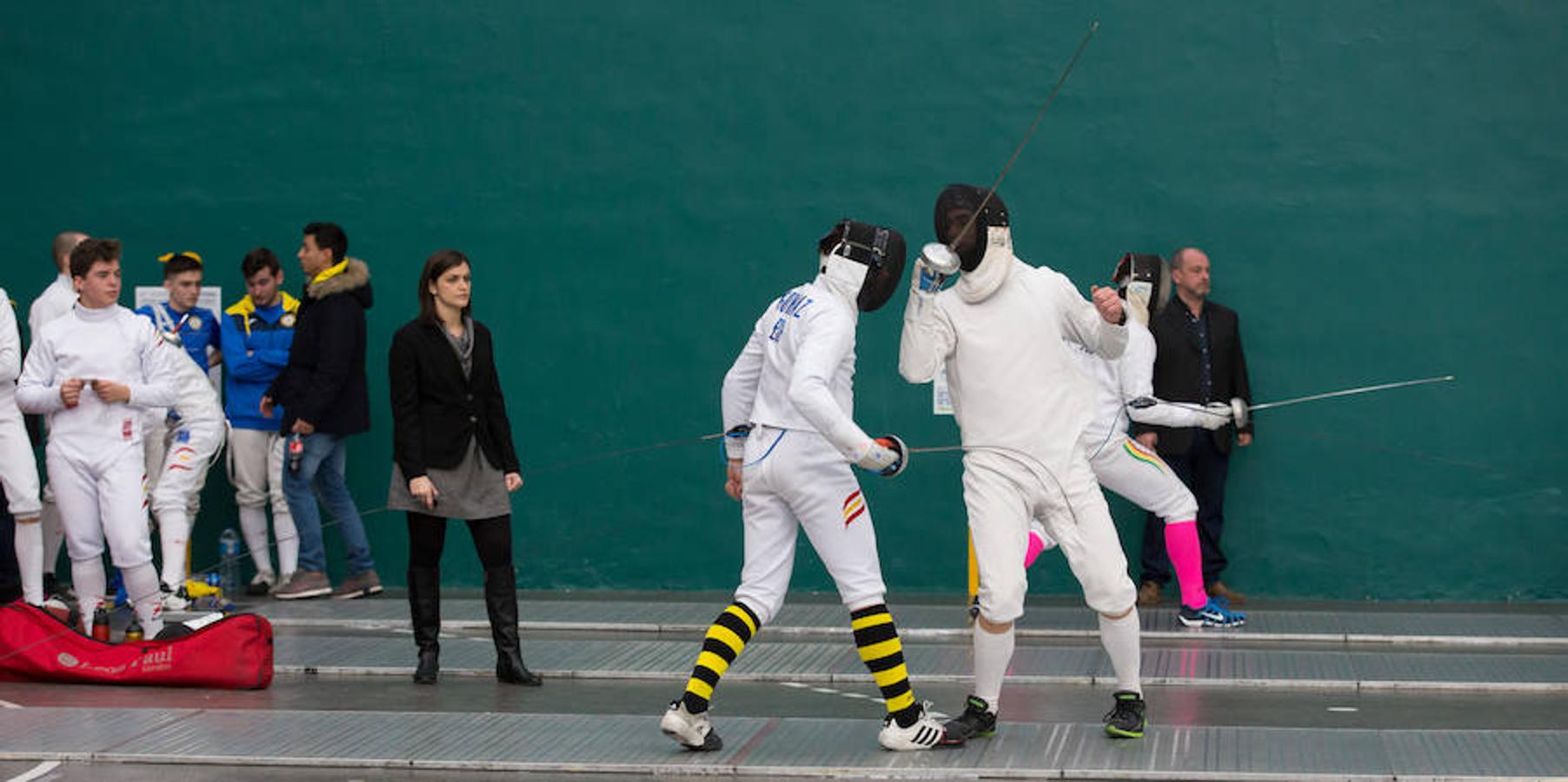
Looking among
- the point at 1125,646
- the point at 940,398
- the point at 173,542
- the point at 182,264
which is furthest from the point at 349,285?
the point at 1125,646

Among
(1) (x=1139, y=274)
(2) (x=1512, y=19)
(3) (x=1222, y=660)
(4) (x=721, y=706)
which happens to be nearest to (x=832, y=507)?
(4) (x=721, y=706)

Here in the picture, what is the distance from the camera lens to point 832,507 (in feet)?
16.6

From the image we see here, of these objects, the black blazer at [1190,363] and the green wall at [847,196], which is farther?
the green wall at [847,196]

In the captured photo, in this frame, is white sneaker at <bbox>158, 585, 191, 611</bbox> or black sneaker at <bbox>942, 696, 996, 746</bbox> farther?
white sneaker at <bbox>158, 585, 191, 611</bbox>

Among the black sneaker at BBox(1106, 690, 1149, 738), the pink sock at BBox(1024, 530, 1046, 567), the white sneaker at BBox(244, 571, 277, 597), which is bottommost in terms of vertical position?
the white sneaker at BBox(244, 571, 277, 597)

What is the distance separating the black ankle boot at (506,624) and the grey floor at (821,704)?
125 millimetres

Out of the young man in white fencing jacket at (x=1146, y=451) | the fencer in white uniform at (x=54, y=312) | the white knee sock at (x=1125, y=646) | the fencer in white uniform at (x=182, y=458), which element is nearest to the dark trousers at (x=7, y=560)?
the fencer in white uniform at (x=54, y=312)

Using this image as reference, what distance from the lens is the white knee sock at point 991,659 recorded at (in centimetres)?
514

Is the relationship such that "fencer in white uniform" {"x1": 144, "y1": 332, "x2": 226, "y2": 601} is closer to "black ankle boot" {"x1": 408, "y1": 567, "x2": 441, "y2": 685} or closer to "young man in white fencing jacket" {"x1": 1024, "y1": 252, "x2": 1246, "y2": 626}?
"black ankle boot" {"x1": 408, "y1": 567, "x2": 441, "y2": 685}

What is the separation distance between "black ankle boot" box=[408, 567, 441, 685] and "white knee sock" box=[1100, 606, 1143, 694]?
2.48 m

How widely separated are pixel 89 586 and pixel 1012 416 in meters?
3.65

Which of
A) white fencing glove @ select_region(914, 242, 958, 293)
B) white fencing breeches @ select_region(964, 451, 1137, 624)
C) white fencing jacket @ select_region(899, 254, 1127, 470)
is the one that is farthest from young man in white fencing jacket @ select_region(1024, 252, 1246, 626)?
white fencing glove @ select_region(914, 242, 958, 293)

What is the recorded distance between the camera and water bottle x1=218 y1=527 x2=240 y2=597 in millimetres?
8422

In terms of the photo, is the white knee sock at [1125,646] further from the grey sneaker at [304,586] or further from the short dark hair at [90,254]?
the grey sneaker at [304,586]
